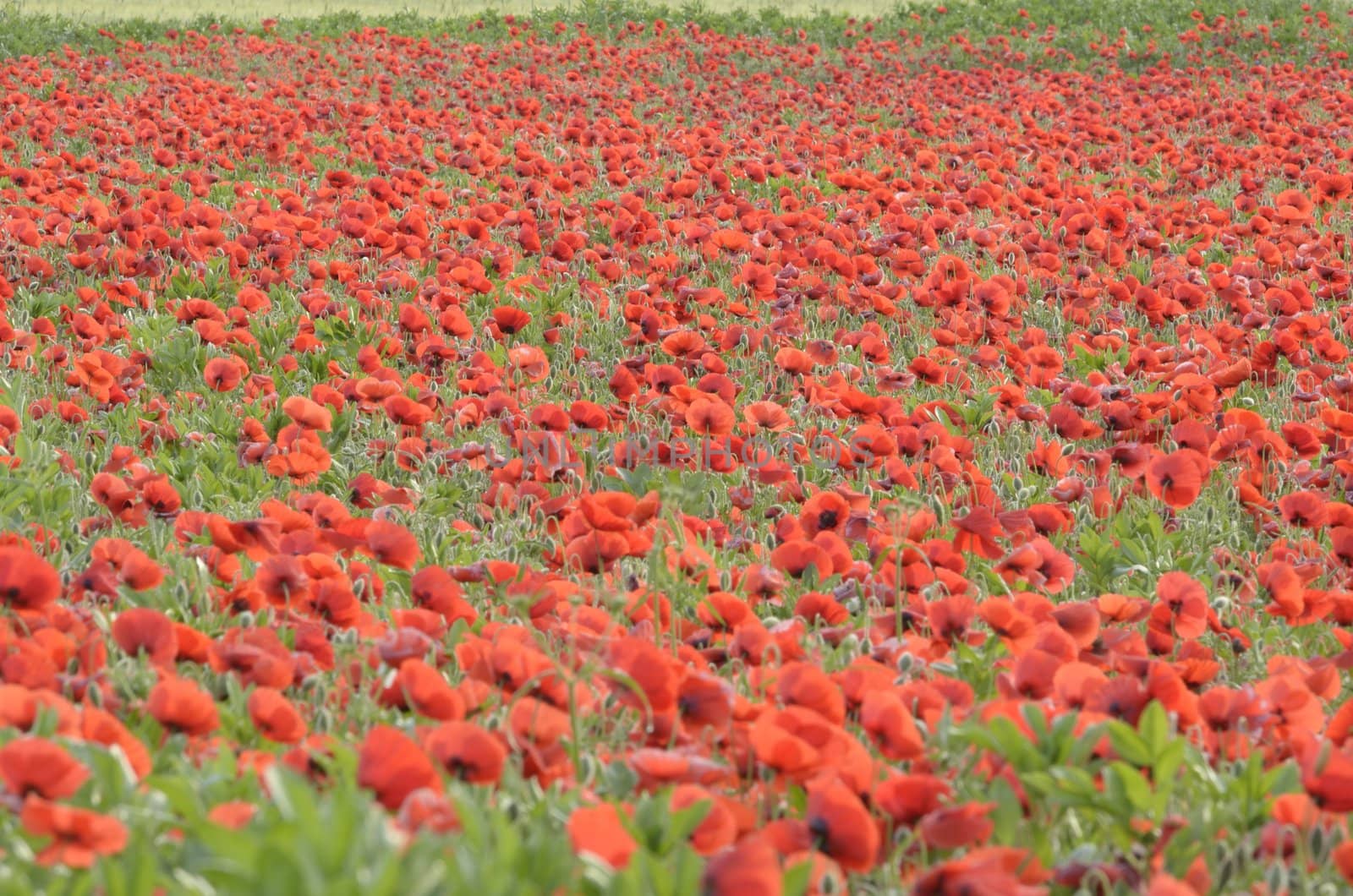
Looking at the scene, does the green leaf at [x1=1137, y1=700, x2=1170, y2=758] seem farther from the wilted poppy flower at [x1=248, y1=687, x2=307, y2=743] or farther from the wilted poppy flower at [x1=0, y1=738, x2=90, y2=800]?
the wilted poppy flower at [x1=0, y1=738, x2=90, y2=800]

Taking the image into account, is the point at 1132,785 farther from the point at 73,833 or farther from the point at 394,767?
the point at 73,833

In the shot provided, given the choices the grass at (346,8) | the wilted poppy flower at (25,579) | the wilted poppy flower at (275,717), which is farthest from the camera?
the grass at (346,8)

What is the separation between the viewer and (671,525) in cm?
282

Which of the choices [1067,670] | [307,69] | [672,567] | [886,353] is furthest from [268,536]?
[307,69]

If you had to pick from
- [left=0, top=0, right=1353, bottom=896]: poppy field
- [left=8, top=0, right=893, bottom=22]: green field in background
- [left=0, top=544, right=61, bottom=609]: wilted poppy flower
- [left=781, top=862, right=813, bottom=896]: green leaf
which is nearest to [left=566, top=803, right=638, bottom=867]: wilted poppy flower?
[left=0, top=0, right=1353, bottom=896]: poppy field

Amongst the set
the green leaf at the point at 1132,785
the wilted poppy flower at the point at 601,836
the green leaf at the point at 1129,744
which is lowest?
the green leaf at the point at 1132,785

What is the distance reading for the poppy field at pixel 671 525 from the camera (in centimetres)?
153

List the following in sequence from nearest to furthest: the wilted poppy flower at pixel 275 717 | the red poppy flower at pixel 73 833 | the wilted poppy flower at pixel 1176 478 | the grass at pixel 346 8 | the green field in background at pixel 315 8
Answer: the red poppy flower at pixel 73 833, the wilted poppy flower at pixel 275 717, the wilted poppy flower at pixel 1176 478, the grass at pixel 346 8, the green field in background at pixel 315 8

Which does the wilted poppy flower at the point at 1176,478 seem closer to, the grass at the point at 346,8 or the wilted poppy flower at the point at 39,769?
the wilted poppy flower at the point at 39,769

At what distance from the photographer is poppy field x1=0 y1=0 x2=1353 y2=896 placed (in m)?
1.53

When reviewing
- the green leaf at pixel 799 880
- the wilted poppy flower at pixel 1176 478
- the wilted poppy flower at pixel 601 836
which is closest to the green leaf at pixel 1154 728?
the green leaf at pixel 799 880

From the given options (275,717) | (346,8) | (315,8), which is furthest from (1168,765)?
(315,8)

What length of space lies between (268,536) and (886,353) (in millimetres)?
2299

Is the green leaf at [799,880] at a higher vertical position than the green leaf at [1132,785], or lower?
higher
